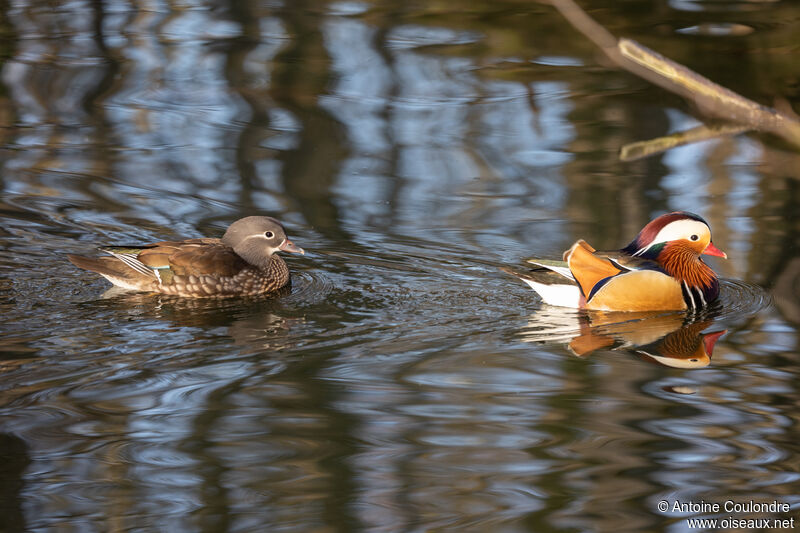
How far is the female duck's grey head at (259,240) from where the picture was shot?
7684 millimetres

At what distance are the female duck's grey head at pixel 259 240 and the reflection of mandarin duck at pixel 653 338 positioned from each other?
2032 millimetres

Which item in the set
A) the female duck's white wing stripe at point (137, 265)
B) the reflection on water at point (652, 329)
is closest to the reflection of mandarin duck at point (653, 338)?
the reflection on water at point (652, 329)

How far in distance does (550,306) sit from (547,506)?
2.89 metres

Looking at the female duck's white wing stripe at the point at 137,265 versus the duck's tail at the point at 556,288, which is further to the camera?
the female duck's white wing stripe at the point at 137,265

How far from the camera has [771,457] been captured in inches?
197

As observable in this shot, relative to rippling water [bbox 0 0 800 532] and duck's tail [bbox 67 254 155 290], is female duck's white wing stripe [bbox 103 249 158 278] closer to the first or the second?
duck's tail [bbox 67 254 155 290]

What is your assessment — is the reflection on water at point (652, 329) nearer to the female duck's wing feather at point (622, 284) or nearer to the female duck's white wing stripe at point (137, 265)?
the female duck's wing feather at point (622, 284)

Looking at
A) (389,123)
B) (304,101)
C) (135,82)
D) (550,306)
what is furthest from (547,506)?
(135,82)

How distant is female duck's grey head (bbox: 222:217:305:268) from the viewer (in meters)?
7.68

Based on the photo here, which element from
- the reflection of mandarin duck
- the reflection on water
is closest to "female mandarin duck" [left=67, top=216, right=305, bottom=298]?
the reflection on water

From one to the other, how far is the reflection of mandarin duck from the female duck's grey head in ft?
6.67

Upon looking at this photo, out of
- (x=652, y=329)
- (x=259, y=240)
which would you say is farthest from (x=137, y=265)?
(x=652, y=329)

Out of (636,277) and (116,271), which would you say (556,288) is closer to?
(636,277)

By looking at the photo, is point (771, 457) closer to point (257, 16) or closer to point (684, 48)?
point (684, 48)
